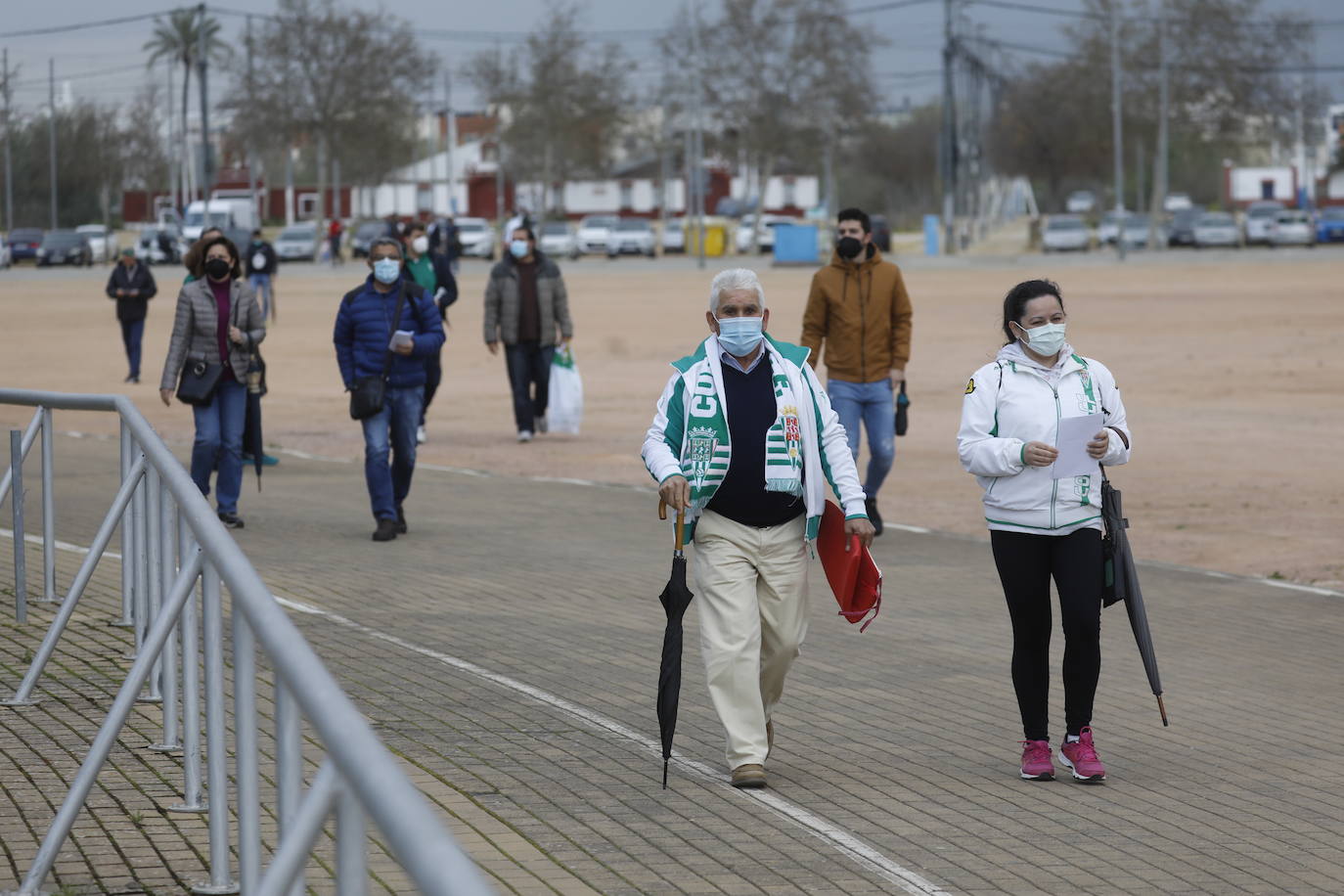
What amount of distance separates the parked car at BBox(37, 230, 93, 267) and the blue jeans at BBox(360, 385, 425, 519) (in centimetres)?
6430

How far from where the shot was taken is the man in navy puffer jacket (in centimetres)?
1142

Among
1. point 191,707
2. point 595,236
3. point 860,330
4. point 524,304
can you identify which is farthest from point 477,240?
point 191,707

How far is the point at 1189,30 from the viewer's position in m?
89.4

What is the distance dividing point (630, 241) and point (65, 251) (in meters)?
20.9

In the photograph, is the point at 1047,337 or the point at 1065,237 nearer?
the point at 1047,337

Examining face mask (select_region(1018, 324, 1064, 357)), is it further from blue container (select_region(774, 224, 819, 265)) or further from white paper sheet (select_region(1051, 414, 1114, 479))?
blue container (select_region(774, 224, 819, 265))

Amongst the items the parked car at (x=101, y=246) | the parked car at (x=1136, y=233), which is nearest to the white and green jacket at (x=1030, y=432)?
the parked car at (x=1136, y=233)

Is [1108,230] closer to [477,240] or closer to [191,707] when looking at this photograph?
[477,240]

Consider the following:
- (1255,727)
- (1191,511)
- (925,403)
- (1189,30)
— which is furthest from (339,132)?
(1255,727)

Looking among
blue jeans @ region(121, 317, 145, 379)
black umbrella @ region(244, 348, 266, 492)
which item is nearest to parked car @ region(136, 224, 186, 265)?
blue jeans @ region(121, 317, 145, 379)

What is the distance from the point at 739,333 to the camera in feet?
20.0

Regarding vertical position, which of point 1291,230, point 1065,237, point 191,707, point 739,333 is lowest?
point 191,707

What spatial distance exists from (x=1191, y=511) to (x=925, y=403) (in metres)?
8.88

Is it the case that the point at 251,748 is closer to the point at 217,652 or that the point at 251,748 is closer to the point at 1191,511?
the point at 217,652
